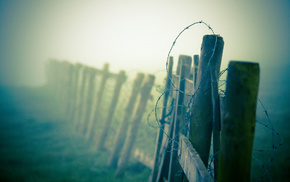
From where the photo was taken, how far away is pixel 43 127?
6.38 m

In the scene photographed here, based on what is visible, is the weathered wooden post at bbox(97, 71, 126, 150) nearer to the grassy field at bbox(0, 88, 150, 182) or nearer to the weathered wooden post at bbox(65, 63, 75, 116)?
the grassy field at bbox(0, 88, 150, 182)

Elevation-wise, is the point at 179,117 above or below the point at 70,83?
above

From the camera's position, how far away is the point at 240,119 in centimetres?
72

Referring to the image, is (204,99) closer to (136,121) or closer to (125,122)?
(136,121)

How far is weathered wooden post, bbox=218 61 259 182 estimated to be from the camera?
71 cm

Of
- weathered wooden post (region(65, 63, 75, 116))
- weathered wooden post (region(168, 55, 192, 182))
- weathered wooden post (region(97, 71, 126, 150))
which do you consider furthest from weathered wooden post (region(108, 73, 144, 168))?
weathered wooden post (region(65, 63, 75, 116))

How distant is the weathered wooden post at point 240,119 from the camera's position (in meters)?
0.71

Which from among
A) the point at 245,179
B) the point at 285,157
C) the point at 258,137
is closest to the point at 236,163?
the point at 245,179

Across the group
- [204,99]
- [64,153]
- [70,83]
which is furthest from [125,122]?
[70,83]

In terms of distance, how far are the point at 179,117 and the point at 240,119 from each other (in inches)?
48.1

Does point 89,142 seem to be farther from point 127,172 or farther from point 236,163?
point 236,163

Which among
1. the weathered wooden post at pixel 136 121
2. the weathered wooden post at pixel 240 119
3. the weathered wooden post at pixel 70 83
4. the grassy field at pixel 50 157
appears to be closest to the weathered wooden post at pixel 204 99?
the weathered wooden post at pixel 240 119

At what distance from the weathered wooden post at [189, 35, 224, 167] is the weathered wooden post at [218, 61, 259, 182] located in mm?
369

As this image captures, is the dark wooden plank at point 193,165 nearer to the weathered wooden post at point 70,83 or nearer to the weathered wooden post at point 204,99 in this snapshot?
the weathered wooden post at point 204,99
